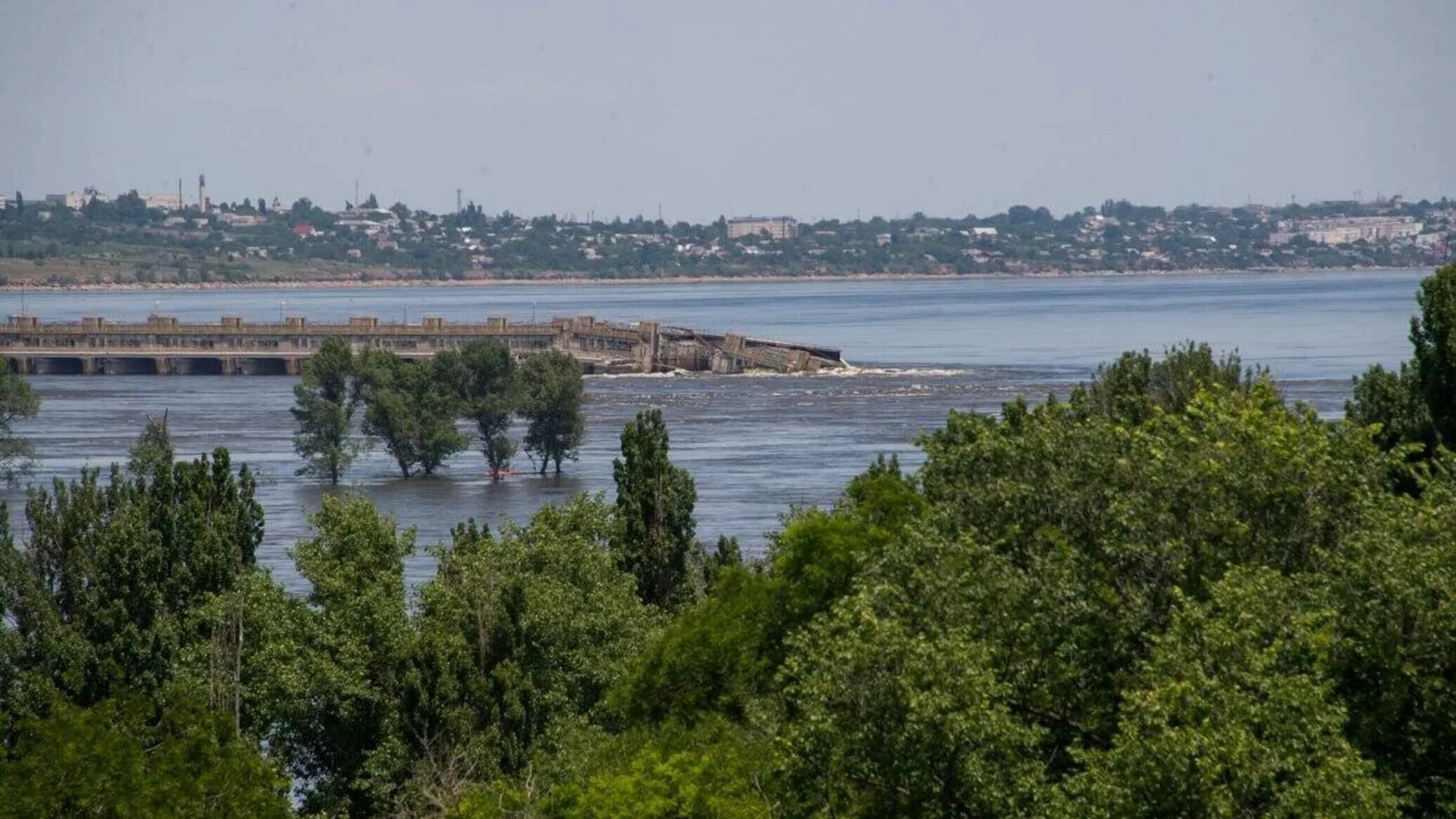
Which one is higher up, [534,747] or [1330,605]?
[1330,605]

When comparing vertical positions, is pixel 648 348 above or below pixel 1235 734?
below

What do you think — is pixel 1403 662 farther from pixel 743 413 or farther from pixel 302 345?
pixel 302 345

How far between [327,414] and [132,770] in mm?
49405

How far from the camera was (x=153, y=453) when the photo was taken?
42438mm

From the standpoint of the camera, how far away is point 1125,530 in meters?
19.0

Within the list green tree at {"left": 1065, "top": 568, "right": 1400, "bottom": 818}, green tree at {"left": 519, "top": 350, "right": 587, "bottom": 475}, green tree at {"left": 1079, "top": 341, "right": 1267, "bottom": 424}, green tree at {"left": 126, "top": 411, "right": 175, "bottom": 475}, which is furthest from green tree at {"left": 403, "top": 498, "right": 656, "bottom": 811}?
green tree at {"left": 519, "top": 350, "right": 587, "bottom": 475}

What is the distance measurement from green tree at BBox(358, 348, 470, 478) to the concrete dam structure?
4588 centimetres

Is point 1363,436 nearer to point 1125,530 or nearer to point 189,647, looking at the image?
point 1125,530

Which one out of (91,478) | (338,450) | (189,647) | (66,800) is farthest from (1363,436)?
(338,450)

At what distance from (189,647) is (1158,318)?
15478cm

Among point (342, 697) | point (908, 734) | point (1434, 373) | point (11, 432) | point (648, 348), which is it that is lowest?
point (648, 348)

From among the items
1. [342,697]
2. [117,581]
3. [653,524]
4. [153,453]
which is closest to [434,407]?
[153,453]

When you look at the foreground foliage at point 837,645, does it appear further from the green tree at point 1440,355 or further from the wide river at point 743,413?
the wide river at point 743,413

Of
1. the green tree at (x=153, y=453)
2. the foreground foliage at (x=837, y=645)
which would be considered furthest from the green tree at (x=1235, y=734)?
the green tree at (x=153, y=453)
